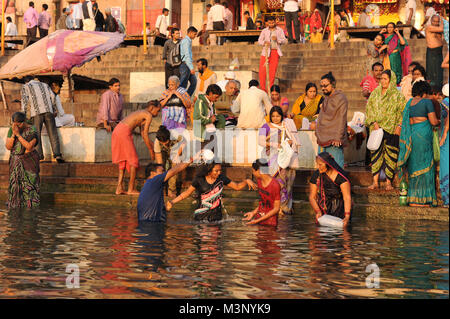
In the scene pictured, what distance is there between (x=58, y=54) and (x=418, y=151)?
7.28 m

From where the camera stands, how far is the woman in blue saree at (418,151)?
34.4 feet

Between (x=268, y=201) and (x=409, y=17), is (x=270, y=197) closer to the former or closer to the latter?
(x=268, y=201)

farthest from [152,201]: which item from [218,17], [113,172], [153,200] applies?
[218,17]

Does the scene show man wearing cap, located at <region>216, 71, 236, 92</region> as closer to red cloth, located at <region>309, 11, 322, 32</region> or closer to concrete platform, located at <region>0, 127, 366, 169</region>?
concrete platform, located at <region>0, 127, 366, 169</region>

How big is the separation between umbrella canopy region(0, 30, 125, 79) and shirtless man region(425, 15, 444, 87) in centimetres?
586

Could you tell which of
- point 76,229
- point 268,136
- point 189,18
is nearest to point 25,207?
point 76,229

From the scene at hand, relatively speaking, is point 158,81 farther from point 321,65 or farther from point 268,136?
point 268,136

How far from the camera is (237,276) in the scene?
6.67 metres

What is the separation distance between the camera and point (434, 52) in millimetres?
13961

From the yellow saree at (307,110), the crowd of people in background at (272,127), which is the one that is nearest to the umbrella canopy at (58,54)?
the crowd of people in background at (272,127)

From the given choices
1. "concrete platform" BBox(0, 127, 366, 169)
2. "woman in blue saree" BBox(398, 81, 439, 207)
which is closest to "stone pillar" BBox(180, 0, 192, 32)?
"concrete platform" BBox(0, 127, 366, 169)

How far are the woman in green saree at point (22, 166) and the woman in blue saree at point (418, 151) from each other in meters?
5.60

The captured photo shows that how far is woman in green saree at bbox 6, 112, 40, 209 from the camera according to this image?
1241 cm
